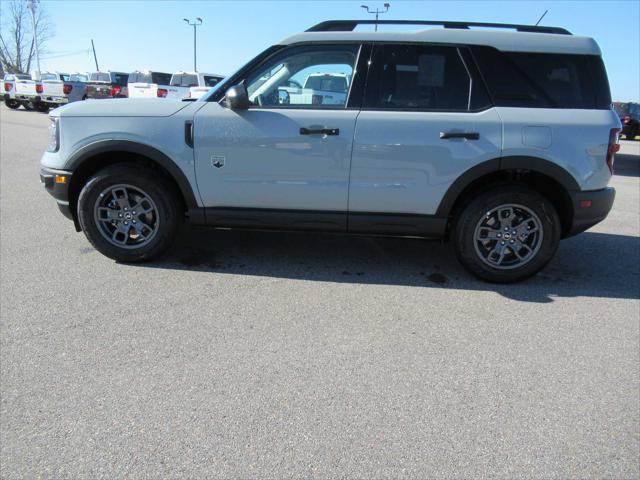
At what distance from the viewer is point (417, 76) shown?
4.02 m

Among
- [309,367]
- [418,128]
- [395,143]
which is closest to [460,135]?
[418,128]

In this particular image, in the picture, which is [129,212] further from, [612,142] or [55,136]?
[612,142]

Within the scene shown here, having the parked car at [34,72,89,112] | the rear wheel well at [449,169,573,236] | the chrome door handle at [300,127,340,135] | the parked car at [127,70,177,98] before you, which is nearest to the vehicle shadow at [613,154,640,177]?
the rear wheel well at [449,169,573,236]

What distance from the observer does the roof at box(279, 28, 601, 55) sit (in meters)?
3.97

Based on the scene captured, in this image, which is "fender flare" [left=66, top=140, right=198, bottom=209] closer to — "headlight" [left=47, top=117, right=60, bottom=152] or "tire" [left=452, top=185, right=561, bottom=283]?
"headlight" [left=47, top=117, right=60, bottom=152]

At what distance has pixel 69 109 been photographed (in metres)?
4.20

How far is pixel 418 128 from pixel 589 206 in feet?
5.19

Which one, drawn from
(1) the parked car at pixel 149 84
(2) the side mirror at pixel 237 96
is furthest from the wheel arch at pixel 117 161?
Answer: (1) the parked car at pixel 149 84

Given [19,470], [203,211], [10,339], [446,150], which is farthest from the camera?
[203,211]

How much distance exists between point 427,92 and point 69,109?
9.90 ft

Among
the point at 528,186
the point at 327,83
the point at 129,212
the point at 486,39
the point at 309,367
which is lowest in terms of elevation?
the point at 309,367

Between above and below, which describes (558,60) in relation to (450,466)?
above

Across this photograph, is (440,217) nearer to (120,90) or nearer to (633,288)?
(633,288)

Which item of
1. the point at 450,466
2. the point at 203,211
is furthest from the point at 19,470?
the point at 203,211
